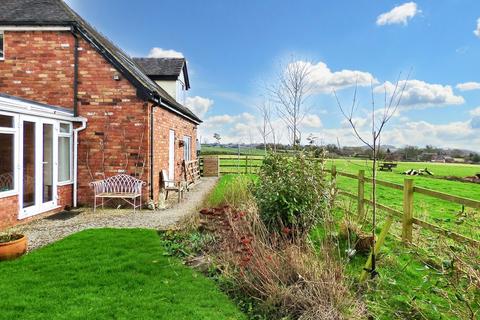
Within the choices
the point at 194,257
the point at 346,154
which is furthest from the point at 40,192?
the point at 346,154

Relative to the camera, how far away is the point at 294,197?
21.0 feet

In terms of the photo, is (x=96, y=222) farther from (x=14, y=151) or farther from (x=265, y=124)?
(x=265, y=124)

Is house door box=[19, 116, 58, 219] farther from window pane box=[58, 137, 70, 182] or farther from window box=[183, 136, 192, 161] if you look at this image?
window box=[183, 136, 192, 161]

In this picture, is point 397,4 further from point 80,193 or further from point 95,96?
point 80,193

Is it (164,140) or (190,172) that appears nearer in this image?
(164,140)

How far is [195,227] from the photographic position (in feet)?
23.0

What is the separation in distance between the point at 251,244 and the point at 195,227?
92.6 inches

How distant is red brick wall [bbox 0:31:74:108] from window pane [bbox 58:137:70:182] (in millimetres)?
Answer: 1160

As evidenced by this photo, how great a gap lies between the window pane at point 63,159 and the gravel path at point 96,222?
1118 mm

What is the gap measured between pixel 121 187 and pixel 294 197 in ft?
20.2

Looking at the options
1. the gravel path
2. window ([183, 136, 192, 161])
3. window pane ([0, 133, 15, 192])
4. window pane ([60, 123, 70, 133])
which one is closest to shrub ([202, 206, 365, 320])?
the gravel path

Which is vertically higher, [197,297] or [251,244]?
[251,244]

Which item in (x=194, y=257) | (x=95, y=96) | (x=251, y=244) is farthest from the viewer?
(x=95, y=96)

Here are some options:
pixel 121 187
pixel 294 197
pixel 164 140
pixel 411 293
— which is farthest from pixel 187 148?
pixel 411 293
